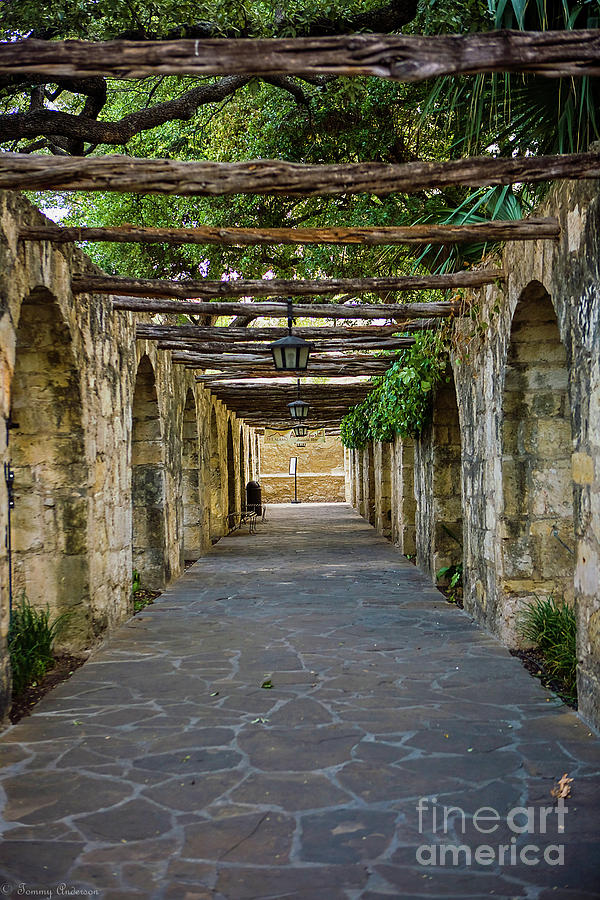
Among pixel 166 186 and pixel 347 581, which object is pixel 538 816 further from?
pixel 347 581

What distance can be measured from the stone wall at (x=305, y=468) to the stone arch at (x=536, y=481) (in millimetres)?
24689

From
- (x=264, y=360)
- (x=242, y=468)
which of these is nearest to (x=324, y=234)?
(x=264, y=360)

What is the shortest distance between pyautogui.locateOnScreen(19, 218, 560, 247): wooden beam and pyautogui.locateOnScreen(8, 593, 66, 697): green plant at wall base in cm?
263

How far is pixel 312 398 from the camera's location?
1534 cm

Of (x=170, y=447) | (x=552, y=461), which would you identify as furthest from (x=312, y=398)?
(x=552, y=461)

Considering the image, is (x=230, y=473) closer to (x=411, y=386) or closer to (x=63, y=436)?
(x=411, y=386)

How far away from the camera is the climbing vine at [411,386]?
327 inches

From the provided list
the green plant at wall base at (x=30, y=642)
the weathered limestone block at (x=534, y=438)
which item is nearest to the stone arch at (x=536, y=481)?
the weathered limestone block at (x=534, y=438)

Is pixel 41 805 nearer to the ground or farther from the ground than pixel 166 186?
nearer to the ground

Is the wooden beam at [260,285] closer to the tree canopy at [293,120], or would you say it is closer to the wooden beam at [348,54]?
the tree canopy at [293,120]

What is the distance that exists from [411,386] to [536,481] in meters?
3.24

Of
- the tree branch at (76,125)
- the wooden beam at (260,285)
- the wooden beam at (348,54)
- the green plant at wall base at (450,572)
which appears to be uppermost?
the tree branch at (76,125)

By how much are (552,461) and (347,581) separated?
163 inches

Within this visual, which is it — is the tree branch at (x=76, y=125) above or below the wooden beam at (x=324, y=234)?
above
